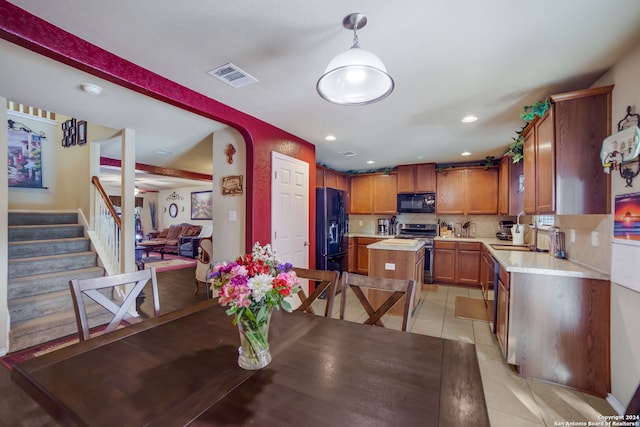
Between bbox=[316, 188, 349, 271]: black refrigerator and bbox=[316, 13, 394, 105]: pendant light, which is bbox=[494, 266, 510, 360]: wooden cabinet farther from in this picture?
bbox=[316, 188, 349, 271]: black refrigerator

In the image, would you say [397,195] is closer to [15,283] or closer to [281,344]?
[281,344]

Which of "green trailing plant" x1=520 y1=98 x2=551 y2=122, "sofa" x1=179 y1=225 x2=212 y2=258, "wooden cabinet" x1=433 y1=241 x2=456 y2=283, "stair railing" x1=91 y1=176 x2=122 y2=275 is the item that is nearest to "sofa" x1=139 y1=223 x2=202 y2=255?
"sofa" x1=179 y1=225 x2=212 y2=258

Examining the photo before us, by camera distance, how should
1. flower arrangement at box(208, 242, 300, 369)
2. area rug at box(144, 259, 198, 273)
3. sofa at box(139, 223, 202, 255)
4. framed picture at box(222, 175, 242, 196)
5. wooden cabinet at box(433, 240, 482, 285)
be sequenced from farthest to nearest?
sofa at box(139, 223, 202, 255), area rug at box(144, 259, 198, 273), wooden cabinet at box(433, 240, 482, 285), framed picture at box(222, 175, 242, 196), flower arrangement at box(208, 242, 300, 369)

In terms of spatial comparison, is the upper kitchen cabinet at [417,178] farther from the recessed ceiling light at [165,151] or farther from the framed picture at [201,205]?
the framed picture at [201,205]

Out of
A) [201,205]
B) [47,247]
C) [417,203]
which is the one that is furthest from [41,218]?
[417,203]

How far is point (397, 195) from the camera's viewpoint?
566 cm

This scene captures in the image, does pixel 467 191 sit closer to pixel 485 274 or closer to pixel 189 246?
pixel 485 274

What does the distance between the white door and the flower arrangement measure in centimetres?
225

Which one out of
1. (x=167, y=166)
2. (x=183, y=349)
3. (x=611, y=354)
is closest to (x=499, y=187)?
(x=611, y=354)

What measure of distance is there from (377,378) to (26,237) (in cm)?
506

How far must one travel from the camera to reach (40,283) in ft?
10.4

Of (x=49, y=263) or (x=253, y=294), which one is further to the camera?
(x=49, y=263)

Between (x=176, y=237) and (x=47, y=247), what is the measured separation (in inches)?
206

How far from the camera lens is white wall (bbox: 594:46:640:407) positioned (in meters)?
1.66
